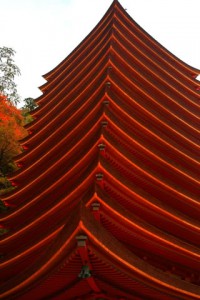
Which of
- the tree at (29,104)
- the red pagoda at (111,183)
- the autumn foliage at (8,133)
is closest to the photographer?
the red pagoda at (111,183)

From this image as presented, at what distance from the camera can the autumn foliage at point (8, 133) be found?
22688mm

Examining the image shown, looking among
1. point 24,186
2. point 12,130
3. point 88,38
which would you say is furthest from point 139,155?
point 12,130

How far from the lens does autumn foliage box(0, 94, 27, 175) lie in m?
22.7

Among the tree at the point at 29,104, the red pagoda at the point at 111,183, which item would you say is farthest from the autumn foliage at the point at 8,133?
the tree at the point at 29,104

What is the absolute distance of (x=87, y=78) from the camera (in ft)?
47.5

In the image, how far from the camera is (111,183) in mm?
7852

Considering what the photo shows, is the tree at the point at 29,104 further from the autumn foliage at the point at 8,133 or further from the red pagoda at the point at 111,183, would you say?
the red pagoda at the point at 111,183

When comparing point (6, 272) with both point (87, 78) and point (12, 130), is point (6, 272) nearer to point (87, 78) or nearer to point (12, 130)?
point (87, 78)

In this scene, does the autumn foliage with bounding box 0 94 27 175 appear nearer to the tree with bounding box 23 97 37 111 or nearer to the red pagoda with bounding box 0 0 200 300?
the red pagoda with bounding box 0 0 200 300

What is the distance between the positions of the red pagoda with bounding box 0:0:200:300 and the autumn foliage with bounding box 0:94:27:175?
5844mm

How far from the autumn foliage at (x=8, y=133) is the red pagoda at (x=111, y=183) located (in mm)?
5844

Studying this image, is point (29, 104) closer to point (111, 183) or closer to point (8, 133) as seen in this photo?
point (8, 133)

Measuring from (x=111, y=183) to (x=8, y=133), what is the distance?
53.3ft

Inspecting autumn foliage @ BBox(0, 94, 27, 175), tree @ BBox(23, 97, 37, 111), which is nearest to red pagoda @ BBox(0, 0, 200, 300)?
autumn foliage @ BBox(0, 94, 27, 175)
